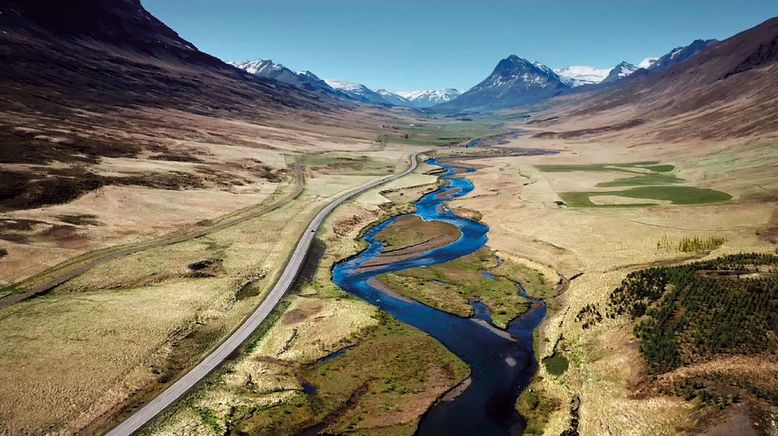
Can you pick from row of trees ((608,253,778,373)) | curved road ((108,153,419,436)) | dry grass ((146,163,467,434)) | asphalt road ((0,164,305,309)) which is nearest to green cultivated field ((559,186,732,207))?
row of trees ((608,253,778,373))

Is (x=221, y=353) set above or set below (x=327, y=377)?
above

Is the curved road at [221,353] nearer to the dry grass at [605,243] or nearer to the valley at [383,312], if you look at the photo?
the valley at [383,312]

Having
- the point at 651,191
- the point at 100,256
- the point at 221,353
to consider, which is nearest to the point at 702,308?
the point at 221,353

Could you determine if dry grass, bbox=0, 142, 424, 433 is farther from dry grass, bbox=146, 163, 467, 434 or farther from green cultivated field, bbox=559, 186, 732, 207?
green cultivated field, bbox=559, 186, 732, 207

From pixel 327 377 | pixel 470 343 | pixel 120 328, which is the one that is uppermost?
pixel 120 328

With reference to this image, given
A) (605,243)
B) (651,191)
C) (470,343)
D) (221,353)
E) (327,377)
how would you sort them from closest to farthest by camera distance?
(327,377)
(221,353)
(470,343)
(605,243)
(651,191)

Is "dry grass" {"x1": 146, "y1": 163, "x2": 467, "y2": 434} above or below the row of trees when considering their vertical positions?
below

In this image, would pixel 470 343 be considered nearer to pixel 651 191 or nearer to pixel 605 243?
pixel 605 243
